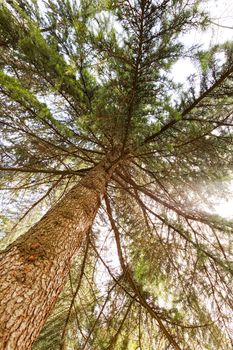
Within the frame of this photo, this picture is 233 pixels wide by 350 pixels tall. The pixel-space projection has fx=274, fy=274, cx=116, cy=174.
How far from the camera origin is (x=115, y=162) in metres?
4.38

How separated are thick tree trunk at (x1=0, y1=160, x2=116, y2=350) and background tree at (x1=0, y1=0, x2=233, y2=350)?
1cm

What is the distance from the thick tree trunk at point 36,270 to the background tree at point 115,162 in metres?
0.01

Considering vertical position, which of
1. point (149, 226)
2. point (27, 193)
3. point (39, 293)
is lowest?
point (39, 293)

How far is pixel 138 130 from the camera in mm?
3531

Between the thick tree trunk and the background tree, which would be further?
the background tree

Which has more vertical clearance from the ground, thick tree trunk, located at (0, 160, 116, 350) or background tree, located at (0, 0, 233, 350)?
background tree, located at (0, 0, 233, 350)

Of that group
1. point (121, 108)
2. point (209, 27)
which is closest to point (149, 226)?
point (121, 108)

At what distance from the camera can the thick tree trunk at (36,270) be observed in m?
1.58

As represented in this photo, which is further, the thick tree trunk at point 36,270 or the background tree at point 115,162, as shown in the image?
the background tree at point 115,162

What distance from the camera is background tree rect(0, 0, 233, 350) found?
8.41 ft

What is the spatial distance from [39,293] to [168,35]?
266cm

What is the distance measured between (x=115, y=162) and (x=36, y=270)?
263 cm

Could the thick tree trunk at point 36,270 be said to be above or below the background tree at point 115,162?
below

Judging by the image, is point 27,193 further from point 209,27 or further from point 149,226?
point 209,27
